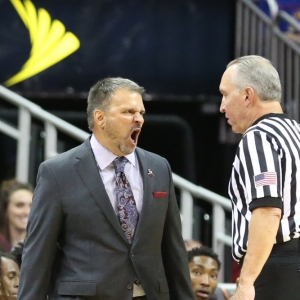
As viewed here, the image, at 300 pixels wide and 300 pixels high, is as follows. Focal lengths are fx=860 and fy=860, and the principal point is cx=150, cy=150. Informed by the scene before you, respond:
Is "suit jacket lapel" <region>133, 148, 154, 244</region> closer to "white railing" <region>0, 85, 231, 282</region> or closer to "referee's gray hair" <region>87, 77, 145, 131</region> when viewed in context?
"referee's gray hair" <region>87, 77, 145, 131</region>

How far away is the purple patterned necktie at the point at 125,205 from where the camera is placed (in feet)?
14.6

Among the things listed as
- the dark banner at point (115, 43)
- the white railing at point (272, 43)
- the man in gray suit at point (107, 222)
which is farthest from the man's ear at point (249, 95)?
the white railing at point (272, 43)

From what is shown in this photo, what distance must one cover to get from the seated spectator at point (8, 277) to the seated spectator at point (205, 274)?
1327 millimetres

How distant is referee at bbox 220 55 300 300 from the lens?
4.00 metres

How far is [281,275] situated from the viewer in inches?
163

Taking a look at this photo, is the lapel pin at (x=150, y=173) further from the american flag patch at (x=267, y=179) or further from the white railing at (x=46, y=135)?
the white railing at (x=46, y=135)

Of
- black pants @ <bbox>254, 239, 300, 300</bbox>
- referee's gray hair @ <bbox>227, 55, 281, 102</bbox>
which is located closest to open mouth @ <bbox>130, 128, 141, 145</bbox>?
referee's gray hair @ <bbox>227, 55, 281, 102</bbox>

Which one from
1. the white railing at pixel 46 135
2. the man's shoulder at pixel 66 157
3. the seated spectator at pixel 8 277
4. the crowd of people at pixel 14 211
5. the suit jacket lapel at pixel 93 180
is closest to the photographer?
the suit jacket lapel at pixel 93 180

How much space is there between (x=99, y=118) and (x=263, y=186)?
1.02 m

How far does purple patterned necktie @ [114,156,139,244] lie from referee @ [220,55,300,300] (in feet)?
1.76

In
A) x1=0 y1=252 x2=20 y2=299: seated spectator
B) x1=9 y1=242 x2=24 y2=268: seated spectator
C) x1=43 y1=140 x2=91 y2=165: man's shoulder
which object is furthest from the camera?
x1=9 y1=242 x2=24 y2=268: seated spectator

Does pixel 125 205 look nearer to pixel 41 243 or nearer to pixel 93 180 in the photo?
pixel 93 180

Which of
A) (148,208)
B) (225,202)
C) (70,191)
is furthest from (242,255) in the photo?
(225,202)

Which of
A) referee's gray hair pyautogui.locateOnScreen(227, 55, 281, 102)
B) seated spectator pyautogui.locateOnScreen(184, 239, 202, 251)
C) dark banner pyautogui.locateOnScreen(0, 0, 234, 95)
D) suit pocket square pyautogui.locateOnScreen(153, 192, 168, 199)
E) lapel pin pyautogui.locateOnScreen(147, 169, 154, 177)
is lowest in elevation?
seated spectator pyautogui.locateOnScreen(184, 239, 202, 251)
